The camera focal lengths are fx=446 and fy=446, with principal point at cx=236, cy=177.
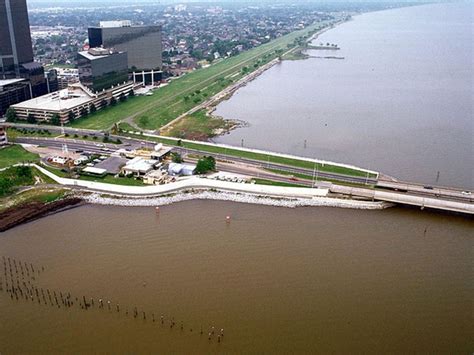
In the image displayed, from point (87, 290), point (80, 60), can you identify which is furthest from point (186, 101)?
point (87, 290)

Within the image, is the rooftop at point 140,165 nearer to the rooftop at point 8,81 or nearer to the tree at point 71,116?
the tree at point 71,116

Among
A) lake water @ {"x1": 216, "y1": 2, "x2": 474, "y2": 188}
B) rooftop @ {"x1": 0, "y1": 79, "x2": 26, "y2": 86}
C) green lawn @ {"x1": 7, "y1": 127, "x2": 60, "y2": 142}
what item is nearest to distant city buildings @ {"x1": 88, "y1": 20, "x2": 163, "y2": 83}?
rooftop @ {"x1": 0, "y1": 79, "x2": 26, "y2": 86}

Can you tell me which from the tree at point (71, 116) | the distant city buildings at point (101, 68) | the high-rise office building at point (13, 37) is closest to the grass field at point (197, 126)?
the tree at point (71, 116)

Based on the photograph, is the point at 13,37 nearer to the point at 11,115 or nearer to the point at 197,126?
the point at 11,115

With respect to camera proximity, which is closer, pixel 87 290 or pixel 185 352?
pixel 185 352

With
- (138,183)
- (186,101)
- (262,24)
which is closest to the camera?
(138,183)

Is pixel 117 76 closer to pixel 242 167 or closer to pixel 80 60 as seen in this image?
pixel 80 60
